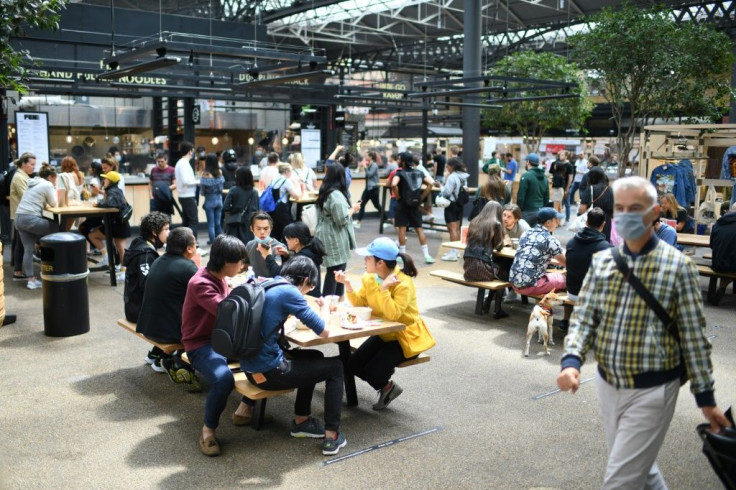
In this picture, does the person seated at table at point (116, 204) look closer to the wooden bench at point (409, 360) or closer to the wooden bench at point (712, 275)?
the wooden bench at point (409, 360)

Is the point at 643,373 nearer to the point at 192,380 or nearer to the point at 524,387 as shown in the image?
the point at 524,387

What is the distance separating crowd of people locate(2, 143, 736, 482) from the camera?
2.92 m

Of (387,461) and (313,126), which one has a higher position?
(313,126)

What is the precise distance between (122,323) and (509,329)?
A: 377 cm

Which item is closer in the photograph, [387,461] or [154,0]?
[387,461]

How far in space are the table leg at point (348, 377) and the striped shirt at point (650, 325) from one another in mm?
2336

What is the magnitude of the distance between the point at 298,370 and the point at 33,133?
10.3 meters

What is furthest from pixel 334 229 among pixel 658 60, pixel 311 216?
pixel 658 60

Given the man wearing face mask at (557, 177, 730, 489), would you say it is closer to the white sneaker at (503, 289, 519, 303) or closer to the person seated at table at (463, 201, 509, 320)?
the person seated at table at (463, 201, 509, 320)

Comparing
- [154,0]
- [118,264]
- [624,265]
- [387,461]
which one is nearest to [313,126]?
[154,0]

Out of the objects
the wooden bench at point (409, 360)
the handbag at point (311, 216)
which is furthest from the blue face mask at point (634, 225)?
the handbag at point (311, 216)

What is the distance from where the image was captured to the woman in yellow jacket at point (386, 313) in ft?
16.1

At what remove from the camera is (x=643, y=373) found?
2920mm

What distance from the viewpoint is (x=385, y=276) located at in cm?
497
